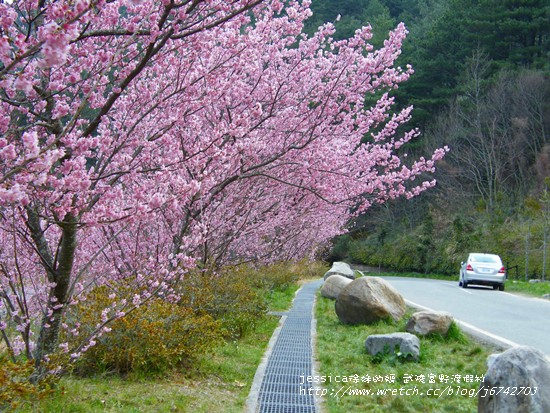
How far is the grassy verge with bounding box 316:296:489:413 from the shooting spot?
16.6 feet

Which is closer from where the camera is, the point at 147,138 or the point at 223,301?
the point at 147,138

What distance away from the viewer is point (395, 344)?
6914mm

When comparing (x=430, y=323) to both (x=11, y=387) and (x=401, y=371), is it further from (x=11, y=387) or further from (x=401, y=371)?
(x=11, y=387)

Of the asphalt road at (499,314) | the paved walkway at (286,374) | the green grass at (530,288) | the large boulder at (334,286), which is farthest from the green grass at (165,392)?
the green grass at (530,288)

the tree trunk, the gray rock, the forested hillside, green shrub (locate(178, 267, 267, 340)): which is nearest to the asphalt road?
the gray rock

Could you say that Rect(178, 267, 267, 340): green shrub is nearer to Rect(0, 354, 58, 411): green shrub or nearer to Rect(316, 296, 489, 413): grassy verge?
Rect(316, 296, 489, 413): grassy verge

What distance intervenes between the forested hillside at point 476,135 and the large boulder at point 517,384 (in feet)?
75.1

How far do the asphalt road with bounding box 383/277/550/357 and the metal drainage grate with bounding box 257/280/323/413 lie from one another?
2.87m

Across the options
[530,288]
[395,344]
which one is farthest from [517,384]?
[530,288]

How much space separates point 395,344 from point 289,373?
1.55m

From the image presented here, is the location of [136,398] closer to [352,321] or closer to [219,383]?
[219,383]

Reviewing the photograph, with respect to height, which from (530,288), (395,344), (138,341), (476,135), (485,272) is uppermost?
(476,135)

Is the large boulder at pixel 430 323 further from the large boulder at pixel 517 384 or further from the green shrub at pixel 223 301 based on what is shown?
the large boulder at pixel 517 384

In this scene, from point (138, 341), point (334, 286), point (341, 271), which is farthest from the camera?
point (341, 271)
